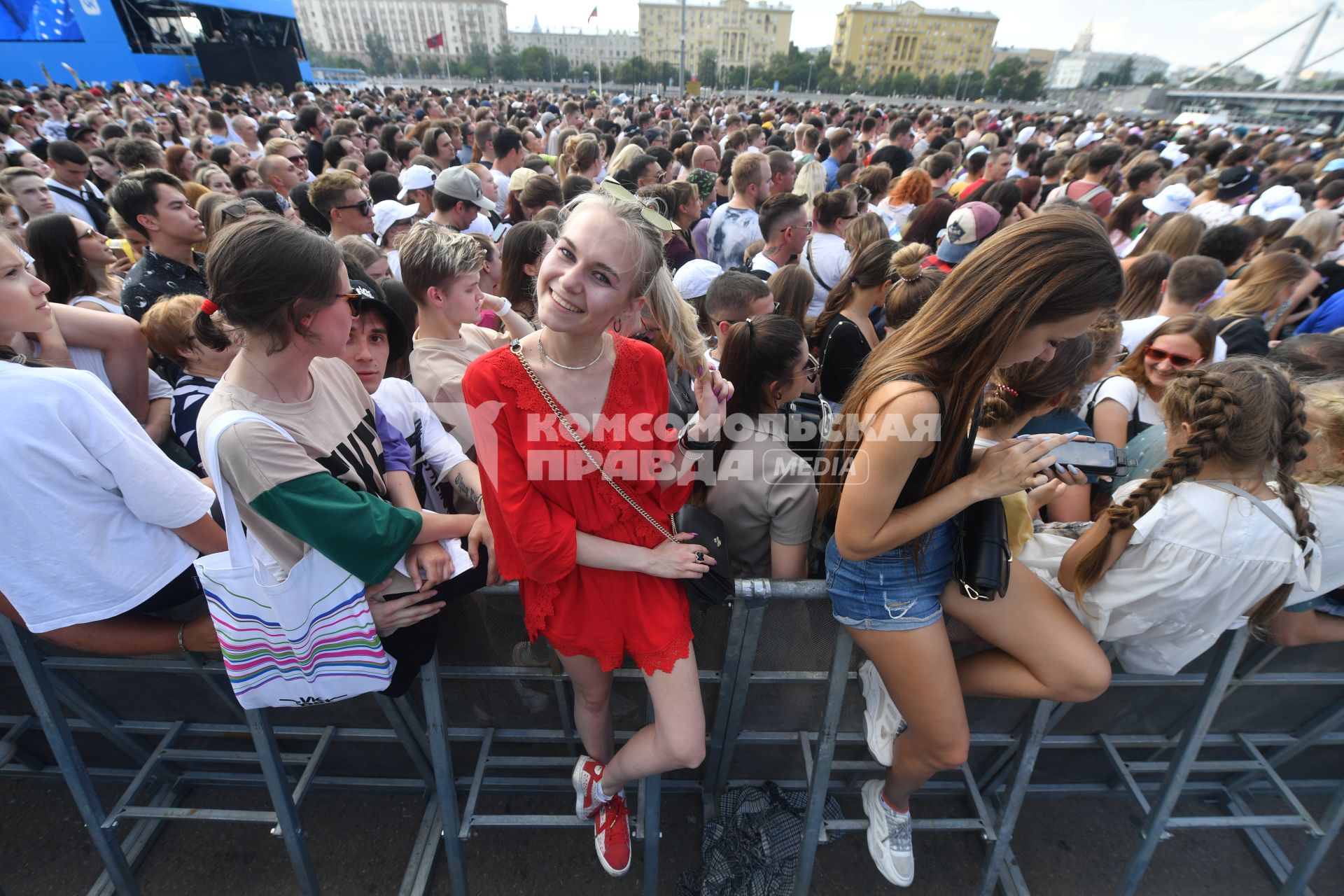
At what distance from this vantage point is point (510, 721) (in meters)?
2.44

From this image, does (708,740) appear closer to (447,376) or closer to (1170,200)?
(447,376)

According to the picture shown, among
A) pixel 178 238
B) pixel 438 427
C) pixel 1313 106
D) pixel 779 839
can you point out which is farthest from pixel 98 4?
pixel 1313 106

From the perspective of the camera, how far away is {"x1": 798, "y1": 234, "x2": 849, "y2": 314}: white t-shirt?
14.7 feet

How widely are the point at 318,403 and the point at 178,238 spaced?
2718mm

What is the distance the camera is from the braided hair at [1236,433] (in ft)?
5.56

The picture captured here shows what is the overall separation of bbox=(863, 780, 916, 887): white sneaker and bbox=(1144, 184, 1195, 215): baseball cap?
7819 millimetres

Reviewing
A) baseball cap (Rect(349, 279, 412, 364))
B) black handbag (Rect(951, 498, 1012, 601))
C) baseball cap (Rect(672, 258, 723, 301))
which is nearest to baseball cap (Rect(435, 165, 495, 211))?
baseball cap (Rect(672, 258, 723, 301))

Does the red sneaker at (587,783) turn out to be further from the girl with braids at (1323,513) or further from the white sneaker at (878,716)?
the girl with braids at (1323,513)

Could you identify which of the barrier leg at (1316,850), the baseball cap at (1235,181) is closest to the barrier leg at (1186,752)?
the barrier leg at (1316,850)

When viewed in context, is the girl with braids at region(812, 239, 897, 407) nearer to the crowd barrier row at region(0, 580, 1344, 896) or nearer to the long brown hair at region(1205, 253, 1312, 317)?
the crowd barrier row at region(0, 580, 1344, 896)

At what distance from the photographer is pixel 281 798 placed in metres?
2.15

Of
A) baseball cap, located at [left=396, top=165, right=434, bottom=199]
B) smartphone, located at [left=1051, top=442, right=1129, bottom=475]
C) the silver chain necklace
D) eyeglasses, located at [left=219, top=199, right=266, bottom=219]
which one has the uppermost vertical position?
eyeglasses, located at [left=219, top=199, right=266, bottom=219]

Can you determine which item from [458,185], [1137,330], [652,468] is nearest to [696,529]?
[652,468]

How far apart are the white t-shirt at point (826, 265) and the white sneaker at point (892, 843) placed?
325 cm
